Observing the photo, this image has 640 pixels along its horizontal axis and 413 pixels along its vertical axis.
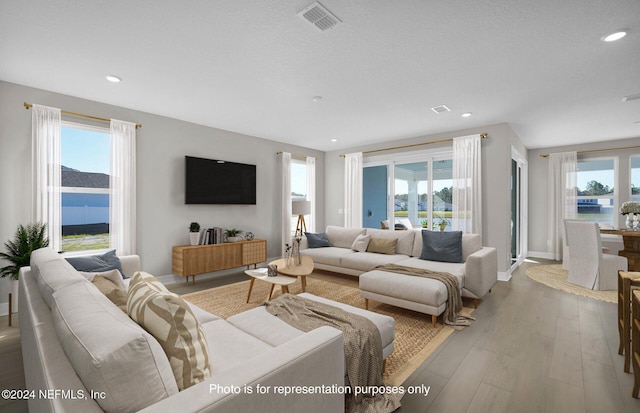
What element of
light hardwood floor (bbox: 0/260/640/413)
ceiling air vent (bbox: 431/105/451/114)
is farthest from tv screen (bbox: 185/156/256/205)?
ceiling air vent (bbox: 431/105/451/114)

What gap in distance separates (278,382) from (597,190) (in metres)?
8.01

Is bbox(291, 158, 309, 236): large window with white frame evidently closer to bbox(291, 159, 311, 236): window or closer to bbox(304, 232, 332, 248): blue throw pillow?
bbox(291, 159, 311, 236): window

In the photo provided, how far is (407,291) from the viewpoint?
309cm

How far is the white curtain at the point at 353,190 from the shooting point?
21.8 feet

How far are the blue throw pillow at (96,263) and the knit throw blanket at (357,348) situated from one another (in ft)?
6.30

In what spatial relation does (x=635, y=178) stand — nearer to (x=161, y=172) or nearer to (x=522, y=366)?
(x=522, y=366)

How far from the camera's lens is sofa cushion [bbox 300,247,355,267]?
4.82m

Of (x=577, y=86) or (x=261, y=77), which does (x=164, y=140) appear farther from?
(x=577, y=86)

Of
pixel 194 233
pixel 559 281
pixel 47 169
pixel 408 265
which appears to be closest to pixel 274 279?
pixel 408 265

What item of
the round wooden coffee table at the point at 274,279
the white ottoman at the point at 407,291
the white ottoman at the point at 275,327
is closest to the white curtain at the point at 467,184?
the white ottoman at the point at 407,291

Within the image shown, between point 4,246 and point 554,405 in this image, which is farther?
point 4,246

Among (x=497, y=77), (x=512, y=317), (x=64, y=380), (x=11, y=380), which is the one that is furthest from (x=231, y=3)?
(x=512, y=317)

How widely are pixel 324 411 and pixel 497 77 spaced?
3.42 meters

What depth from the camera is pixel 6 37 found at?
2381 millimetres
